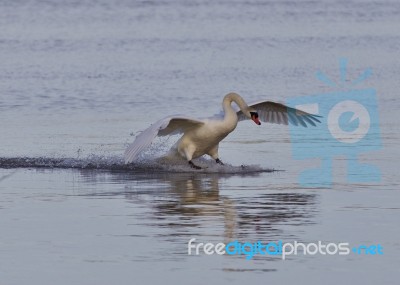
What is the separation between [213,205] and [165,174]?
9.49 feet

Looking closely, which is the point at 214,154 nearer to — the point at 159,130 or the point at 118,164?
the point at 159,130

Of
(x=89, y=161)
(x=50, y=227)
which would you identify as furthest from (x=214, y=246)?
(x=89, y=161)

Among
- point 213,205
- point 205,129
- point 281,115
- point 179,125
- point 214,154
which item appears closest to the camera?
point 213,205

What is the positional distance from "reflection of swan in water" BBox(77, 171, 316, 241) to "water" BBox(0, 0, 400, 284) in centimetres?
2

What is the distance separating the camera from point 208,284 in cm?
939

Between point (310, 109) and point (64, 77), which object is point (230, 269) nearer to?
point (310, 109)

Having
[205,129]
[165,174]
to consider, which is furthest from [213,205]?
[205,129]

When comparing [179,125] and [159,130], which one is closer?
[159,130]

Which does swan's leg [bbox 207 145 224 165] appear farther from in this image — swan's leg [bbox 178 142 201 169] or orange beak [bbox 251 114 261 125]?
orange beak [bbox 251 114 261 125]

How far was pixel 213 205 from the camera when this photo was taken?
13.0m

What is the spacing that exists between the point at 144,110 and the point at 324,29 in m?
24.4

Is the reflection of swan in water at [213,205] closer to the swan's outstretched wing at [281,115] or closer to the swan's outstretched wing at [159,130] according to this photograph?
the swan's outstretched wing at [159,130]

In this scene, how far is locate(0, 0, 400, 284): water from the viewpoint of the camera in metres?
10.1

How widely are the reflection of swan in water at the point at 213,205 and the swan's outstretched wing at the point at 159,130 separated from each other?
1.06 feet
